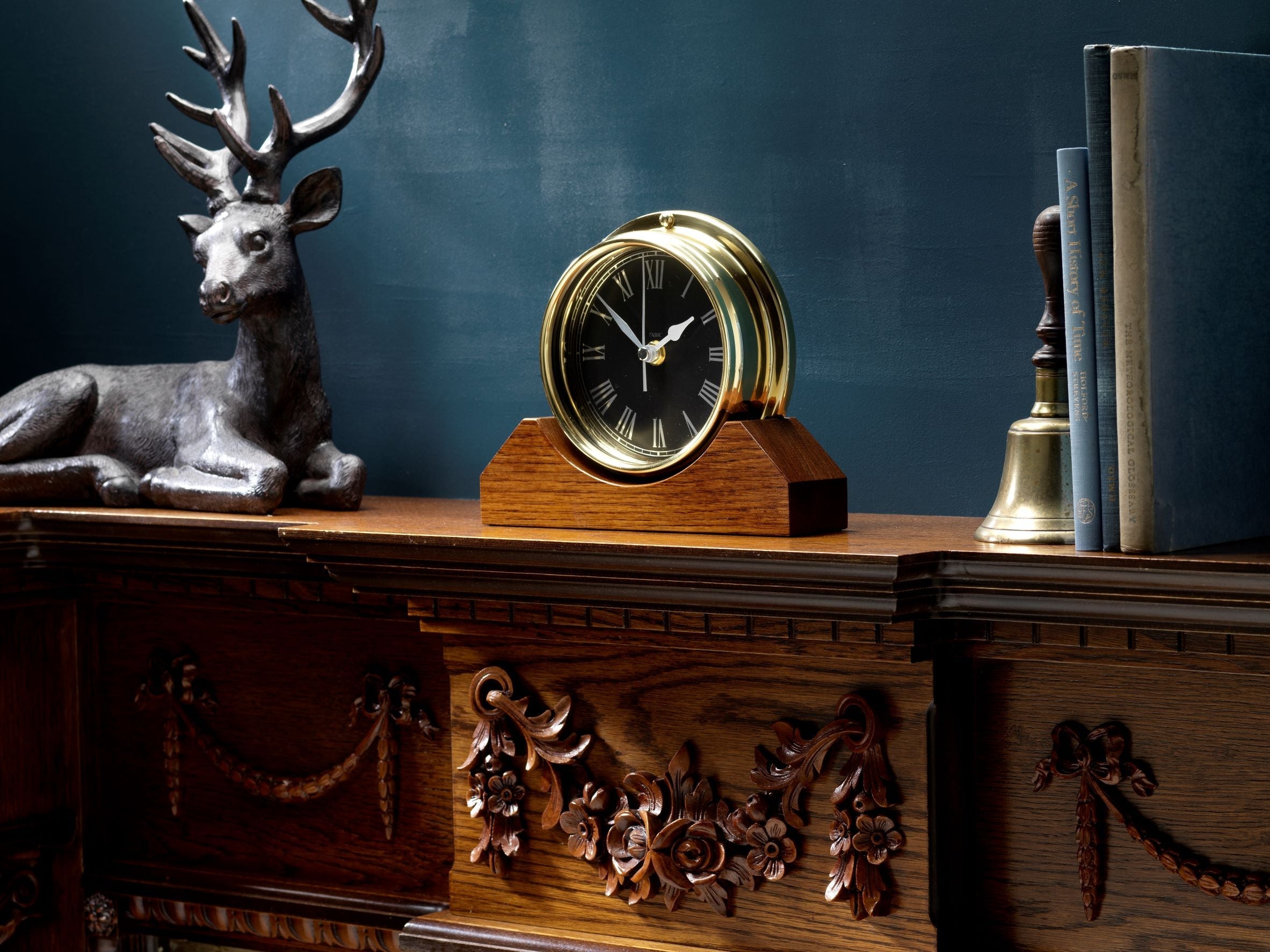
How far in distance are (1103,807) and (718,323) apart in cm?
58

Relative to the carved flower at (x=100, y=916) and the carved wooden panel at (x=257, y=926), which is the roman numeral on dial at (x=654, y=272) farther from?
the carved flower at (x=100, y=916)

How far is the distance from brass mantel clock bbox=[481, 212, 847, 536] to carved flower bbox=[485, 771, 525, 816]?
10.4 inches

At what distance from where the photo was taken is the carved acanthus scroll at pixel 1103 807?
1.26 metres

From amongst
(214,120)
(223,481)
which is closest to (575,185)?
(214,120)

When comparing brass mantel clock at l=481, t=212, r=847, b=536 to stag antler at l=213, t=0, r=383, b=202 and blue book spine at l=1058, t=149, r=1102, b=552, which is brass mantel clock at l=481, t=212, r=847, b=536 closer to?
blue book spine at l=1058, t=149, r=1102, b=552

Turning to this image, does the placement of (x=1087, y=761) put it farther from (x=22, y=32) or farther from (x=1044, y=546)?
(x=22, y=32)

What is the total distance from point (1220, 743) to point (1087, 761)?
12 cm

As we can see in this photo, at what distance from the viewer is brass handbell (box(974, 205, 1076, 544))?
130 centimetres

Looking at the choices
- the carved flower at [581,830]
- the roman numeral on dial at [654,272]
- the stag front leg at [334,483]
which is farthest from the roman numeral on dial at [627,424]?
the stag front leg at [334,483]

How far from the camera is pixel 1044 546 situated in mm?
1278

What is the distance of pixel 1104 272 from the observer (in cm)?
121

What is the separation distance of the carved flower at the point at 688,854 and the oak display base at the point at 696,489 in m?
0.29

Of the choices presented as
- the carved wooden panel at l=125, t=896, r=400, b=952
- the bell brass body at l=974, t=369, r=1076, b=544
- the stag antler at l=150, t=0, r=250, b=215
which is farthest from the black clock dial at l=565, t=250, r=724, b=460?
the carved wooden panel at l=125, t=896, r=400, b=952

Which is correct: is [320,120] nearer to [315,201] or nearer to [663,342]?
[315,201]
